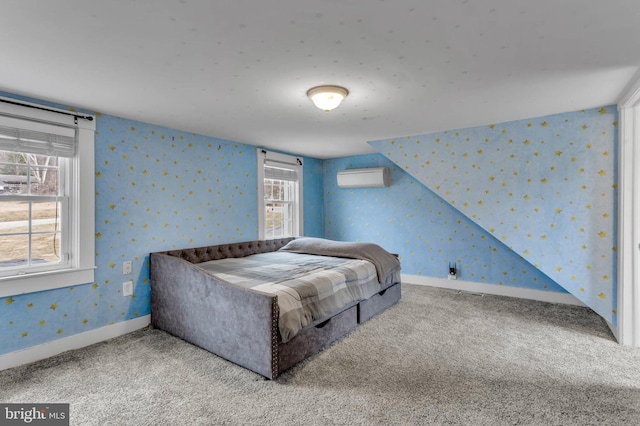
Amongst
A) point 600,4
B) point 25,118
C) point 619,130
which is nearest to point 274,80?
point 600,4

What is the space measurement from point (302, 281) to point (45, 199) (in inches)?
87.2

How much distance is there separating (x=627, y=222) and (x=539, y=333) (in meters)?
1.19

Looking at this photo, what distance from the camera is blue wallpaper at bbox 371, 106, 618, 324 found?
9.50 feet

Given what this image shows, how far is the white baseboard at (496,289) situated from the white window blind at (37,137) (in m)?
4.30

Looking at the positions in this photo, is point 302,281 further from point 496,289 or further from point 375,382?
point 496,289

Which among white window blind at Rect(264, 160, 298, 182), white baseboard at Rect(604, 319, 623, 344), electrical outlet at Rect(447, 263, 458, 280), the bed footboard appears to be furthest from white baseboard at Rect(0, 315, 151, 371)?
white baseboard at Rect(604, 319, 623, 344)

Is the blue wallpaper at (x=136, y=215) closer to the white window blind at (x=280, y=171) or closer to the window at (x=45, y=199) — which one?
the window at (x=45, y=199)

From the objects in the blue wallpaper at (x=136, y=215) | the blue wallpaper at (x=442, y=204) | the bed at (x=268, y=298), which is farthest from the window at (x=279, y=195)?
the bed at (x=268, y=298)

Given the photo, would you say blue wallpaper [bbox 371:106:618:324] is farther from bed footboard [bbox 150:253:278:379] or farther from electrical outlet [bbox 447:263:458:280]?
bed footboard [bbox 150:253:278:379]

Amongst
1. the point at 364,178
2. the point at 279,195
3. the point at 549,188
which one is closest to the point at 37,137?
the point at 279,195

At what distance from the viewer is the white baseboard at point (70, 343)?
7.84 feet

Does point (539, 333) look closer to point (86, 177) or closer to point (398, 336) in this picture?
point (398, 336)

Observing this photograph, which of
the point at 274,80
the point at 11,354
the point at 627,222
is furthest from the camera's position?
the point at 627,222

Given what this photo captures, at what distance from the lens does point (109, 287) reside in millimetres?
2924
